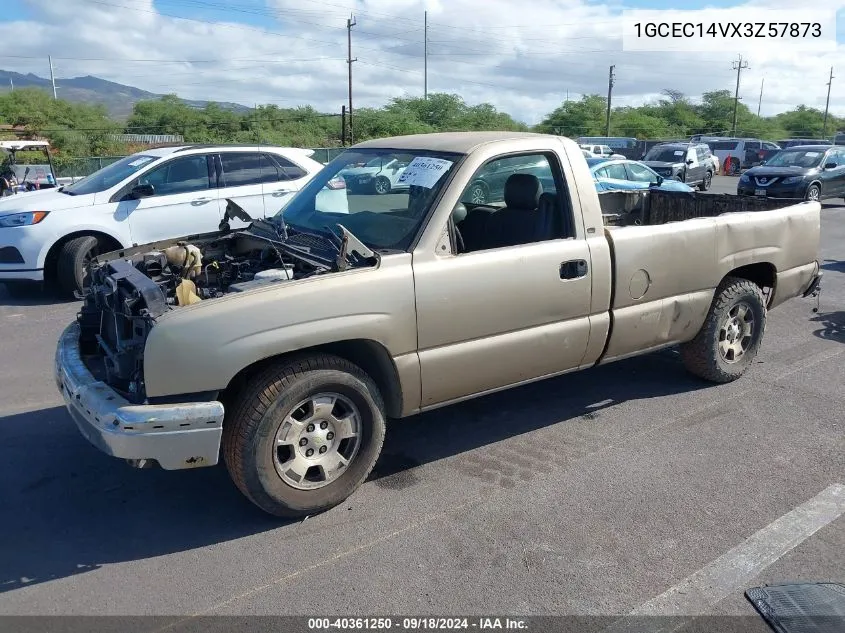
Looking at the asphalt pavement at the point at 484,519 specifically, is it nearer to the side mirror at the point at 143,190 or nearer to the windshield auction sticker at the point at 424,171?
the windshield auction sticker at the point at 424,171

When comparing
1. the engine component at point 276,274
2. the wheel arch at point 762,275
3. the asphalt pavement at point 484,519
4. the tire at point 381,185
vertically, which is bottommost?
the asphalt pavement at point 484,519

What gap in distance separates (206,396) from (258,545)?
78cm

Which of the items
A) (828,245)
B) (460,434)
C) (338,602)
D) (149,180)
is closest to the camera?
(338,602)

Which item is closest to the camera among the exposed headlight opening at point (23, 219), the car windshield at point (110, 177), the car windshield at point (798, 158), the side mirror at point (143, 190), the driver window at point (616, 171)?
the exposed headlight opening at point (23, 219)

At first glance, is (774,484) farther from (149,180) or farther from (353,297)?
(149,180)

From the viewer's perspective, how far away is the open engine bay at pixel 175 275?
11.2 feet

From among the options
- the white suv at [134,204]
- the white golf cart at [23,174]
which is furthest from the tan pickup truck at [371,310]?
the white golf cart at [23,174]

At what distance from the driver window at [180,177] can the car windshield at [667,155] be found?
65.7 ft

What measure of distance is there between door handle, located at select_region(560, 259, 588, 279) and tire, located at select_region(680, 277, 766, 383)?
56.5 inches

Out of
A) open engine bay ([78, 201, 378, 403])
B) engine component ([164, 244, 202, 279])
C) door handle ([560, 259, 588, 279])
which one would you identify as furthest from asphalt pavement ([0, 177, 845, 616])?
engine component ([164, 244, 202, 279])

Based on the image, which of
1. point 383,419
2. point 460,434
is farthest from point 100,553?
point 460,434

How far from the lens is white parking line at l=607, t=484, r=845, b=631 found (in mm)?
2996

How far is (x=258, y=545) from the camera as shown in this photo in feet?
11.4

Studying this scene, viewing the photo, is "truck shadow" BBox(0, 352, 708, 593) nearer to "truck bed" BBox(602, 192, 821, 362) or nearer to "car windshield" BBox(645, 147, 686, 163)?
"truck bed" BBox(602, 192, 821, 362)
